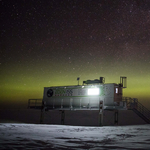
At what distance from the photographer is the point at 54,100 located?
1250 inches

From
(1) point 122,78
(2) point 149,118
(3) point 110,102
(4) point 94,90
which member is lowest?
(2) point 149,118

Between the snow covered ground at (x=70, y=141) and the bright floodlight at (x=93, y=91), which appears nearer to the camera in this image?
the snow covered ground at (x=70, y=141)

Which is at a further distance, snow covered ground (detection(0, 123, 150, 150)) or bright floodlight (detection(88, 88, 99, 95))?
bright floodlight (detection(88, 88, 99, 95))

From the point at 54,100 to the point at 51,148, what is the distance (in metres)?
25.1

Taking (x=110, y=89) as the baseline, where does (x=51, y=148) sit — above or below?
below

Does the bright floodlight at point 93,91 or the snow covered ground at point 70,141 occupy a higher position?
the bright floodlight at point 93,91

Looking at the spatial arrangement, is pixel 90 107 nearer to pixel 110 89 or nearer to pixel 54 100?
pixel 110 89

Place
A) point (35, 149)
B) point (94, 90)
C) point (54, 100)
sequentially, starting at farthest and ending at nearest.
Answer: point (54, 100)
point (94, 90)
point (35, 149)

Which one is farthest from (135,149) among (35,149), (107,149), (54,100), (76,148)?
(54,100)

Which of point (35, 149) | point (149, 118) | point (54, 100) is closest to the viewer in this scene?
point (35, 149)

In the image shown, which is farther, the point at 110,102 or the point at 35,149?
the point at 110,102

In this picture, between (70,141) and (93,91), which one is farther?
(93,91)

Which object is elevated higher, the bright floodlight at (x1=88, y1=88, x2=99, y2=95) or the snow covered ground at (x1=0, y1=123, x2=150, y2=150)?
the bright floodlight at (x1=88, y1=88, x2=99, y2=95)

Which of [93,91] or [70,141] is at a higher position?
[93,91]
